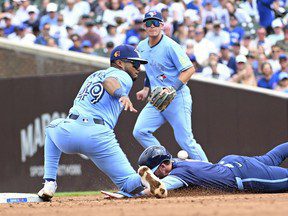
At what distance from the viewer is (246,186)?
31.1 feet

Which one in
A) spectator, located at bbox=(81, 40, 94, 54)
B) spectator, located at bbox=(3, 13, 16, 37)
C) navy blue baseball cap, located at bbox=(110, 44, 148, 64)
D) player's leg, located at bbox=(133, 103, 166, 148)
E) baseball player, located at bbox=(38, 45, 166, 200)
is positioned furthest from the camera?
spectator, located at bbox=(3, 13, 16, 37)

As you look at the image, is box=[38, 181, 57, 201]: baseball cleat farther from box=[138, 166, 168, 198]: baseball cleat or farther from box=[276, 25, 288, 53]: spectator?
box=[276, 25, 288, 53]: spectator

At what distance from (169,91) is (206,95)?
4.32 metres

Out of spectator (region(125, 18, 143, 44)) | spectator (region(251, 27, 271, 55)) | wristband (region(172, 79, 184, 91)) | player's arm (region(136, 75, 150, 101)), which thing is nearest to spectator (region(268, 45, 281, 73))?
spectator (region(251, 27, 271, 55))

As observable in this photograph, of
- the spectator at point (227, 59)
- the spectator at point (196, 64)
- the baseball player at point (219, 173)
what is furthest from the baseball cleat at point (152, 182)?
the spectator at point (227, 59)

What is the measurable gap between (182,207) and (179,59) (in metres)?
3.68

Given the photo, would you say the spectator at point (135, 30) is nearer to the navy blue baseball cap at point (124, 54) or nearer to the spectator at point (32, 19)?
the spectator at point (32, 19)

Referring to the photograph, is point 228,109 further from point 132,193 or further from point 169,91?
point 132,193

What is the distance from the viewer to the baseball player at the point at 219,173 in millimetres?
9102

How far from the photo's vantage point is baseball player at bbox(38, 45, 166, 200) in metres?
8.99

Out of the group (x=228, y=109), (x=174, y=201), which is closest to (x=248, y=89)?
(x=228, y=109)

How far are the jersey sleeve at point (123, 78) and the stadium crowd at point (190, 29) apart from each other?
6.89 m

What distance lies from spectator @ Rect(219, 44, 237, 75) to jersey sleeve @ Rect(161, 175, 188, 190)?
7591mm

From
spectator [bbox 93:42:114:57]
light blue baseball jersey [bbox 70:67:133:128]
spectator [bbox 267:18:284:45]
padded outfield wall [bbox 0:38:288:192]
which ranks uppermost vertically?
light blue baseball jersey [bbox 70:67:133:128]
